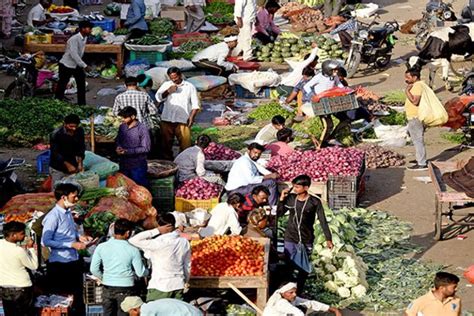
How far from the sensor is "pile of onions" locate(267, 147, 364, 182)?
49.5 ft

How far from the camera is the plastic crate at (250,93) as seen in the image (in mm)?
21047

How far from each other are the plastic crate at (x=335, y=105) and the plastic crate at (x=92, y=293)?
21.3ft

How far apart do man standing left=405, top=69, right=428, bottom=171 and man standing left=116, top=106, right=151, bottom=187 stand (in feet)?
13.7

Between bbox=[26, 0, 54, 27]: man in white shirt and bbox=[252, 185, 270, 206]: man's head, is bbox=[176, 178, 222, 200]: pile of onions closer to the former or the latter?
bbox=[252, 185, 270, 206]: man's head

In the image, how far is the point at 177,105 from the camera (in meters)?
16.3

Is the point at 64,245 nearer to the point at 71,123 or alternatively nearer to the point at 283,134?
the point at 71,123

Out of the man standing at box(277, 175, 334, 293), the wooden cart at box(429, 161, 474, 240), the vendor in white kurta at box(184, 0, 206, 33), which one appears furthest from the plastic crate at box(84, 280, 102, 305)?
the vendor in white kurta at box(184, 0, 206, 33)

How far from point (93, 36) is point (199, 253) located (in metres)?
11.8

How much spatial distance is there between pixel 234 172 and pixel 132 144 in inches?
51.3

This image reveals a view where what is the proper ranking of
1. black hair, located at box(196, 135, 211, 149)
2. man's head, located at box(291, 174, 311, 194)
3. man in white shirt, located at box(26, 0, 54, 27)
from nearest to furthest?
man's head, located at box(291, 174, 311, 194)
black hair, located at box(196, 135, 211, 149)
man in white shirt, located at box(26, 0, 54, 27)

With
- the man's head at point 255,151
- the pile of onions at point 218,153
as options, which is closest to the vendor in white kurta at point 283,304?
the man's head at point 255,151

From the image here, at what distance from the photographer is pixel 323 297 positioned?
1244cm

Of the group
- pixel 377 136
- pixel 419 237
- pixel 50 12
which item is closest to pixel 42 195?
pixel 419 237

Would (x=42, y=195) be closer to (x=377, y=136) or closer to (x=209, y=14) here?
(x=377, y=136)
